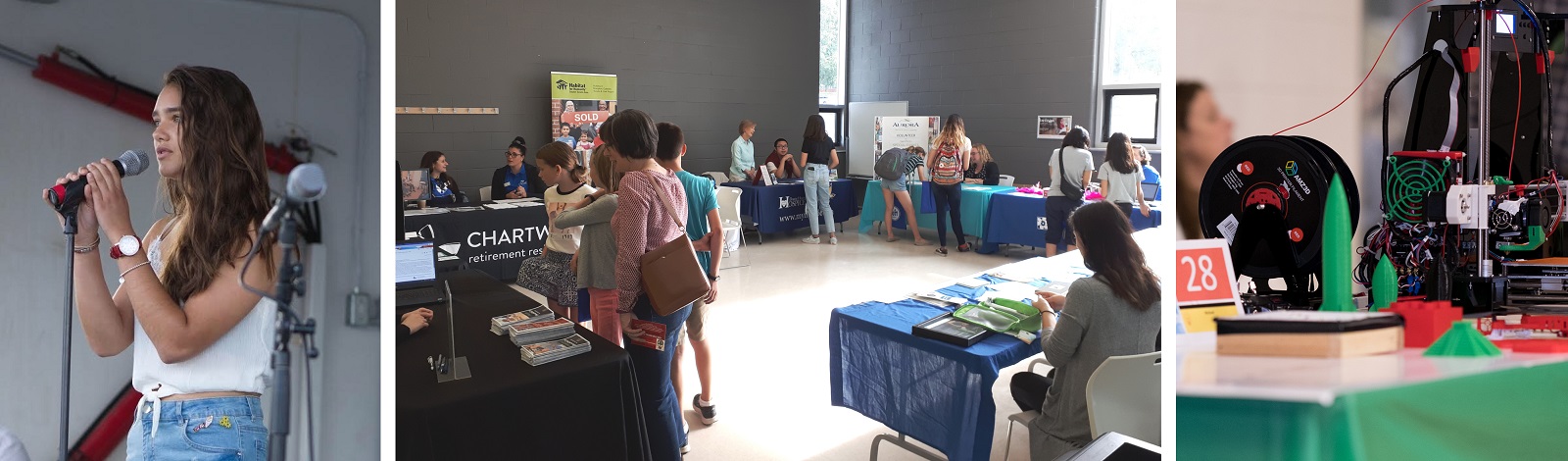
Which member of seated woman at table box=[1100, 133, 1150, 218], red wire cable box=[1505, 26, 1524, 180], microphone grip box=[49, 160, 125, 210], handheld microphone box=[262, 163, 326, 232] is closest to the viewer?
microphone grip box=[49, 160, 125, 210]

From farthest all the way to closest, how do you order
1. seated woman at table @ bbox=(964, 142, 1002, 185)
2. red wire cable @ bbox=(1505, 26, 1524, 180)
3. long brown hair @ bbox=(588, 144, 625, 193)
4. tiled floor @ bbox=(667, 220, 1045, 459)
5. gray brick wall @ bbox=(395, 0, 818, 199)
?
1. red wire cable @ bbox=(1505, 26, 1524, 180)
2. seated woman at table @ bbox=(964, 142, 1002, 185)
3. tiled floor @ bbox=(667, 220, 1045, 459)
4. long brown hair @ bbox=(588, 144, 625, 193)
5. gray brick wall @ bbox=(395, 0, 818, 199)

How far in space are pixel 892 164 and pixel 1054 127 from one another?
394 mm

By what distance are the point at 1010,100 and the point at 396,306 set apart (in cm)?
143

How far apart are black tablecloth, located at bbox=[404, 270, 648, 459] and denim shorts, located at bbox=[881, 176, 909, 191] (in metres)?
0.75

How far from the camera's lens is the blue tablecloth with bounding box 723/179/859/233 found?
1.94 meters

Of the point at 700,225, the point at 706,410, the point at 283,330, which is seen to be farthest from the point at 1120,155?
the point at 283,330

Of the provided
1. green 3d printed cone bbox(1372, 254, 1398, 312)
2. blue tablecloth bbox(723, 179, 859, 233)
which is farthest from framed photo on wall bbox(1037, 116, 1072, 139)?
green 3d printed cone bbox(1372, 254, 1398, 312)

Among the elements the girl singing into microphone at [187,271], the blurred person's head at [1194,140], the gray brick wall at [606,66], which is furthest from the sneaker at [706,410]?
the blurred person's head at [1194,140]

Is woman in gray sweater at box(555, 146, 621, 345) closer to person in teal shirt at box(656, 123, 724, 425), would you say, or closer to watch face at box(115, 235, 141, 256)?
person in teal shirt at box(656, 123, 724, 425)

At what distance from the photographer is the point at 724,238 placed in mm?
1881

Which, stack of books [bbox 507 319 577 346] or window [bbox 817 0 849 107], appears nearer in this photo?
stack of books [bbox 507 319 577 346]

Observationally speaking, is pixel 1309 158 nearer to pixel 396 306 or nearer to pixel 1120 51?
pixel 1120 51

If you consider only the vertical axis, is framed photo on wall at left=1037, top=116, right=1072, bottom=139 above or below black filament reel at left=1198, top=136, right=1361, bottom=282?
above

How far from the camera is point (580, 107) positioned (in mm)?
1683
